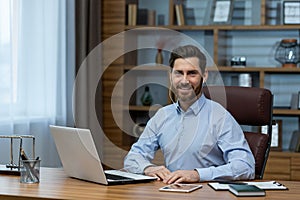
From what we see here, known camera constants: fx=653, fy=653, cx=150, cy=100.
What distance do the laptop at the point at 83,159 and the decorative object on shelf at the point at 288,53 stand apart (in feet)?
8.67

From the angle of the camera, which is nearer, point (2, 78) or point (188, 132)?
point (188, 132)

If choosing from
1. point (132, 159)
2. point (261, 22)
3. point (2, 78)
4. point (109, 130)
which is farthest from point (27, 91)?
point (261, 22)

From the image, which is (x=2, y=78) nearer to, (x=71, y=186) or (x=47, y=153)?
(x=47, y=153)

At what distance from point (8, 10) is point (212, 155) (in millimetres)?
1859

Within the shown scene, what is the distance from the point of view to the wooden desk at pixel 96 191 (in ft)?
7.93

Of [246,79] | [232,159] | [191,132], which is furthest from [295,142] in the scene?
[232,159]

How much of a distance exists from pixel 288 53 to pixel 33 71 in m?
2.05

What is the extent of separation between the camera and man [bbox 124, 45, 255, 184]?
3.03 meters

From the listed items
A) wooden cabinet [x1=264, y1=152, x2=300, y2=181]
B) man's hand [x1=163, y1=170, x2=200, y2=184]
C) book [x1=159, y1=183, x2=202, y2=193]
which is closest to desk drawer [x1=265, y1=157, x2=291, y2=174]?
wooden cabinet [x1=264, y1=152, x2=300, y2=181]

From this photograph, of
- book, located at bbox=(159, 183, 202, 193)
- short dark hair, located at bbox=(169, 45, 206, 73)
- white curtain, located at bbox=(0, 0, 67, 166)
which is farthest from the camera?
white curtain, located at bbox=(0, 0, 67, 166)

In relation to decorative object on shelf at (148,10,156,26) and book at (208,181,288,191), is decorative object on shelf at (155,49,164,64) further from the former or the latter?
book at (208,181,288,191)

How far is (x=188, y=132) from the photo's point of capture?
3.20 meters

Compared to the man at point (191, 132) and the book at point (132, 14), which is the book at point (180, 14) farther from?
the man at point (191, 132)

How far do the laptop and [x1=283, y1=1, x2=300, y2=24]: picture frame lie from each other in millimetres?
2742
